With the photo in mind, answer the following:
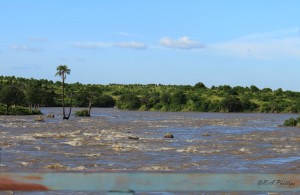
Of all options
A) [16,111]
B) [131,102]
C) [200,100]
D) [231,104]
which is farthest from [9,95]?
[231,104]

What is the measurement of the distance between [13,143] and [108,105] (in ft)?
477

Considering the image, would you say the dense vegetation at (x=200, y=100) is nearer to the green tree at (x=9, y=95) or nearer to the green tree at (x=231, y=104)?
the green tree at (x=231, y=104)

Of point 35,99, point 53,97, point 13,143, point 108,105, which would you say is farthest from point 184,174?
point 108,105

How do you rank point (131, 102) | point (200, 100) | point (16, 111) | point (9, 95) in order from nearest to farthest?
point (9, 95) → point (16, 111) → point (200, 100) → point (131, 102)

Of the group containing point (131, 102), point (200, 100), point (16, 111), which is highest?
point (200, 100)

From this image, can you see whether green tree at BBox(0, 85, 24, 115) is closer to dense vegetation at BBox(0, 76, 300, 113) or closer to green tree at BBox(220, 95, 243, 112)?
dense vegetation at BBox(0, 76, 300, 113)

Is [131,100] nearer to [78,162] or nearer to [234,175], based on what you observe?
[78,162]

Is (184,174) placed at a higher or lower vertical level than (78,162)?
higher

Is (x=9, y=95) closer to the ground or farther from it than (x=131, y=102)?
farther from it

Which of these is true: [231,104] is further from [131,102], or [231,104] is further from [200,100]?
[131,102]

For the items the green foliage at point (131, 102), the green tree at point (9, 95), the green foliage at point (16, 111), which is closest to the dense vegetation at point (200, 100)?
the green foliage at point (131, 102)

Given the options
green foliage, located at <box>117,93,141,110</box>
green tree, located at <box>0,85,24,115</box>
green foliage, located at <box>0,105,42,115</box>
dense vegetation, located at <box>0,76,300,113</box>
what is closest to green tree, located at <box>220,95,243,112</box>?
dense vegetation, located at <box>0,76,300,113</box>

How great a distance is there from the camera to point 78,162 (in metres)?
32.3

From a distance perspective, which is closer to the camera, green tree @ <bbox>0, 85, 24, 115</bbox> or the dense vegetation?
green tree @ <bbox>0, 85, 24, 115</bbox>
